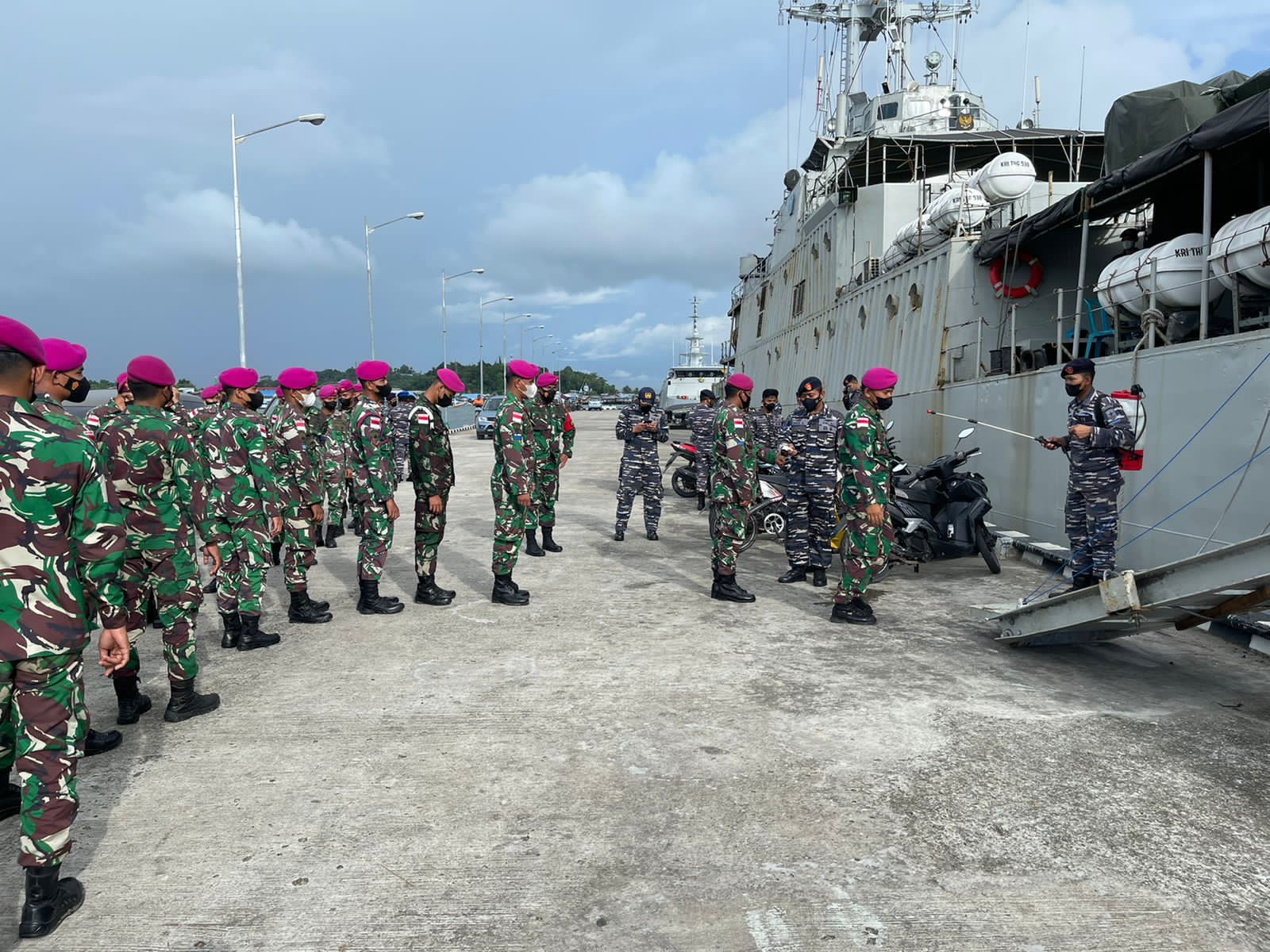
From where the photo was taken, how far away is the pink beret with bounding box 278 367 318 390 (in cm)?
650

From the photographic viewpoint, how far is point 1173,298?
7180 millimetres

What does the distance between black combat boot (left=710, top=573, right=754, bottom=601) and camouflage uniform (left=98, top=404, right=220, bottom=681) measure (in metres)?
3.90

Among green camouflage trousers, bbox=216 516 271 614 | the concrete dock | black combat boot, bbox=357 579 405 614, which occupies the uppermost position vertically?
green camouflage trousers, bbox=216 516 271 614

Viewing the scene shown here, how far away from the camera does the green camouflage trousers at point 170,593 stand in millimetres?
4062

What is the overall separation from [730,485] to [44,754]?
4.91 m

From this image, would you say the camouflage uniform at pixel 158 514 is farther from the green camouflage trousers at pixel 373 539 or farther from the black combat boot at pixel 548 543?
the black combat boot at pixel 548 543

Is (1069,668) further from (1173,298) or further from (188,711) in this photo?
(188,711)

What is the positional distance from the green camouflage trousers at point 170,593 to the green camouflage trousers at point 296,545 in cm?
199

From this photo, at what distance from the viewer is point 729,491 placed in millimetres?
6641

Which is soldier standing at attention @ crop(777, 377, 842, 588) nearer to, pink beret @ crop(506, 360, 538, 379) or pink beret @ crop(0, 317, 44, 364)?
pink beret @ crop(506, 360, 538, 379)

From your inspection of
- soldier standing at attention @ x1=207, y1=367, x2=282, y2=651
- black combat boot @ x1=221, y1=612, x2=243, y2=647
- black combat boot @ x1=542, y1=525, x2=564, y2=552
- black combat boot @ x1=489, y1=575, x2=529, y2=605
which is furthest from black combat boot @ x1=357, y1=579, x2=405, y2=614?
black combat boot @ x1=542, y1=525, x2=564, y2=552

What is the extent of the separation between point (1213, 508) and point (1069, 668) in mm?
2332

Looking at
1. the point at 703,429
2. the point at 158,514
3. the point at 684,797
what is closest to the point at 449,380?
the point at 158,514

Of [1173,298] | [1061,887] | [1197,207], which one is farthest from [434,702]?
[1197,207]
